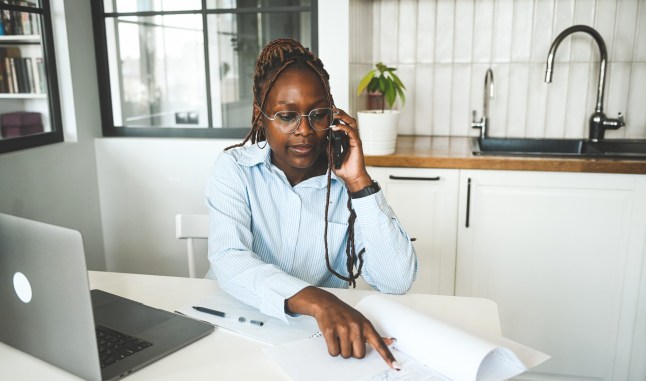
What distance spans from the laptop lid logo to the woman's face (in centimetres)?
61

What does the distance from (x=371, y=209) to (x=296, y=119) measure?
0.88ft

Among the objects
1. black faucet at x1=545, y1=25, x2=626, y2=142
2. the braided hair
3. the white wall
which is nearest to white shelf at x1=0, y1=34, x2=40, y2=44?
the white wall

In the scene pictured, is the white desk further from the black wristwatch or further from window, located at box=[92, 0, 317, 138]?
window, located at box=[92, 0, 317, 138]

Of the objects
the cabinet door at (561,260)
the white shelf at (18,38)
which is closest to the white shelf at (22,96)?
the white shelf at (18,38)

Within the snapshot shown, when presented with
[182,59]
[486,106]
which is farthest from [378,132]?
[182,59]

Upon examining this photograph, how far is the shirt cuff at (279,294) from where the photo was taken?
1123 mm

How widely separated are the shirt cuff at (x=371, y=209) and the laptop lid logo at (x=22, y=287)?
0.69 meters

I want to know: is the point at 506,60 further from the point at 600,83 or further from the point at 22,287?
the point at 22,287

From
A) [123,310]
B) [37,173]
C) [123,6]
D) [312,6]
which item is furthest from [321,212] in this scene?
[123,6]

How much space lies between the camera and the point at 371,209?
1.30 meters

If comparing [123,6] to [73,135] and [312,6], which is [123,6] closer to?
[73,135]

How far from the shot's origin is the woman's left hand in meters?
1.34

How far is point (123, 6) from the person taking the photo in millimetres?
2633

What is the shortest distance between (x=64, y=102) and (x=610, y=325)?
2.42m
